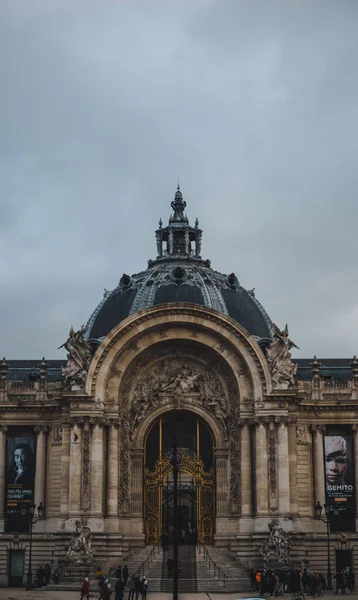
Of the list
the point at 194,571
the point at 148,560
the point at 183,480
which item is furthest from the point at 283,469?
the point at 148,560

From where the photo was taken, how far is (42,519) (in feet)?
174

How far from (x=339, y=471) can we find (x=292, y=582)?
7.84 meters

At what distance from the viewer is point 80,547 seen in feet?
160

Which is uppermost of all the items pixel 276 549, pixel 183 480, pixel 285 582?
pixel 183 480

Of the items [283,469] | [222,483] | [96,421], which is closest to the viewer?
[283,469]

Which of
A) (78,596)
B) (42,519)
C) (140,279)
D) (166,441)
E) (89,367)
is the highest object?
(140,279)

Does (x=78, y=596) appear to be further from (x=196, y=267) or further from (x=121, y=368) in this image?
(x=196, y=267)

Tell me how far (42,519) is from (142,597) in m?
12.3

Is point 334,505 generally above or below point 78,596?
above

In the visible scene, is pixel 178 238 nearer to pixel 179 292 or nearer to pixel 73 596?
pixel 179 292

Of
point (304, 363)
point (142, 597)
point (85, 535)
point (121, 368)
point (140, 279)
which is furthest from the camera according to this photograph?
point (304, 363)

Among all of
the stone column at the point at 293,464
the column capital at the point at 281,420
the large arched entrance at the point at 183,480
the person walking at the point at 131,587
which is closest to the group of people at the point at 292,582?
the stone column at the point at 293,464

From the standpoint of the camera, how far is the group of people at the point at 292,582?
45875 mm

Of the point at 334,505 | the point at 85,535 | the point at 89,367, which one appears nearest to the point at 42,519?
the point at 85,535
